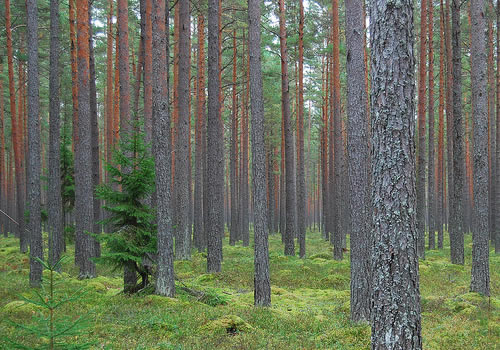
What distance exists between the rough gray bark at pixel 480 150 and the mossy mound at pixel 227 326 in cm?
661

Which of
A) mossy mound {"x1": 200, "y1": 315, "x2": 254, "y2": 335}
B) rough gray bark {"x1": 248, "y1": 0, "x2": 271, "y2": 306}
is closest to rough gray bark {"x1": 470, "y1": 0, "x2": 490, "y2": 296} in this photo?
rough gray bark {"x1": 248, "y1": 0, "x2": 271, "y2": 306}

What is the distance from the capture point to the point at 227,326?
775cm

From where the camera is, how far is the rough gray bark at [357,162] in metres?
8.20

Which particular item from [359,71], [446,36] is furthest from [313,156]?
[359,71]

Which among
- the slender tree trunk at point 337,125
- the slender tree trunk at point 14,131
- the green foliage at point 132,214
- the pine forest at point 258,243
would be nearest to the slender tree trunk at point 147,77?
the pine forest at point 258,243

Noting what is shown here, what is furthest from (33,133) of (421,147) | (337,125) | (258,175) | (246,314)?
(421,147)

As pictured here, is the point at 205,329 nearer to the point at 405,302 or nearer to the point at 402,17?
the point at 405,302

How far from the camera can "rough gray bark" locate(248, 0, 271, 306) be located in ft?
31.4

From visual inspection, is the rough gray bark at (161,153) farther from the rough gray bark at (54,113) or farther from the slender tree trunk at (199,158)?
the slender tree trunk at (199,158)

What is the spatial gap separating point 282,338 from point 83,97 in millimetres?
9651

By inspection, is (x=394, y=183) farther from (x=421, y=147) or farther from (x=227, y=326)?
(x=421, y=147)

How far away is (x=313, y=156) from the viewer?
65.4m

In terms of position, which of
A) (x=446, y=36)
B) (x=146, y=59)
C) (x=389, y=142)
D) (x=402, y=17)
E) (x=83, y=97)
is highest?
(x=446, y=36)

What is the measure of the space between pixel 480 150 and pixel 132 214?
888cm
